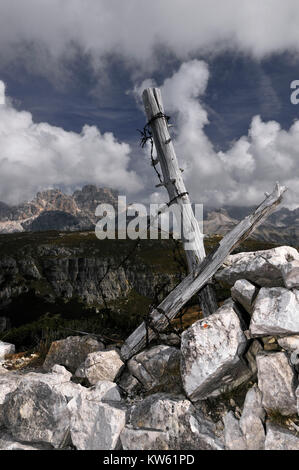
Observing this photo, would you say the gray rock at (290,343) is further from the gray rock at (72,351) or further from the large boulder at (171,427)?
the gray rock at (72,351)

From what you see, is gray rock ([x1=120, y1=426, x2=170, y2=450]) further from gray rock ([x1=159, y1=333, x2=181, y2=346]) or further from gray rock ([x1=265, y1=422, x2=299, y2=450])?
gray rock ([x1=159, y1=333, x2=181, y2=346])

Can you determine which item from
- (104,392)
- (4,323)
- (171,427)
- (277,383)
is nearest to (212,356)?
(277,383)

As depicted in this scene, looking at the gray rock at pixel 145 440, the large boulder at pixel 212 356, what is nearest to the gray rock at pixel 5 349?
the gray rock at pixel 145 440

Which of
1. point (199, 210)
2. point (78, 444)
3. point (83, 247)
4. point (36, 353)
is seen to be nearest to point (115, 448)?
point (78, 444)

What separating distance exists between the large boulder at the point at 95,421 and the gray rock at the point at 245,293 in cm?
332

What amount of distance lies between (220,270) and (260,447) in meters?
3.45

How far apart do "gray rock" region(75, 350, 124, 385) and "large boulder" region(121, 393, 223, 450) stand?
4.23 feet

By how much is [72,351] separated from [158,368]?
2.76 metres

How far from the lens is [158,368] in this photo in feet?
19.8

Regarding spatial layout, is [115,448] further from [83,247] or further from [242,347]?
[83,247]

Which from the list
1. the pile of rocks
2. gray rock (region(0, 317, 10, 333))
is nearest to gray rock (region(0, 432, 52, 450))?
the pile of rocks

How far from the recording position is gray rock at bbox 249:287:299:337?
489 cm

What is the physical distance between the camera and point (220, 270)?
6.59 metres

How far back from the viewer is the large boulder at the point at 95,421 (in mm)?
5012
